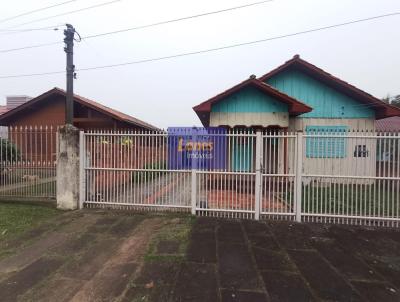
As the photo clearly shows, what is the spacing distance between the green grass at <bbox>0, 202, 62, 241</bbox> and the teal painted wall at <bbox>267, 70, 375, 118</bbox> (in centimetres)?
946

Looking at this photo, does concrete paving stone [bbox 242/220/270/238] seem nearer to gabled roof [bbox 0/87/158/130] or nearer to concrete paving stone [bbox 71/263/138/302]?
concrete paving stone [bbox 71/263/138/302]

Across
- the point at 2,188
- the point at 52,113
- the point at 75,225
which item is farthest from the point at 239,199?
the point at 52,113

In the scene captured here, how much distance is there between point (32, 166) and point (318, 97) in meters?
10.6

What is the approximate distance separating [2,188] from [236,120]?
7413 millimetres

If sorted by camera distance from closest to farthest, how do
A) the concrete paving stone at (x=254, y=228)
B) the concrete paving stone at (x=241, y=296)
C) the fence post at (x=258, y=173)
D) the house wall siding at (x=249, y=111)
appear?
the concrete paving stone at (x=241, y=296)
the concrete paving stone at (x=254, y=228)
the fence post at (x=258, y=173)
the house wall siding at (x=249, y=111)

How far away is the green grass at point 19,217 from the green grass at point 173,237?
2801 millimetres

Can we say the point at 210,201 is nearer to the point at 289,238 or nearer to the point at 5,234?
the point at 289,238

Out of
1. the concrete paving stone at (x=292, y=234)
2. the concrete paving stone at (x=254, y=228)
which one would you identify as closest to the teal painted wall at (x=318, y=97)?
the concrete paving stone at (x=292, y=234)

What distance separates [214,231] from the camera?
532 cm

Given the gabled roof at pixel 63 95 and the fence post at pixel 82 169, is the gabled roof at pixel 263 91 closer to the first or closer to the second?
the fence post at pixel 82 169

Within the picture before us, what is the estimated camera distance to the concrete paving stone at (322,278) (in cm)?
317

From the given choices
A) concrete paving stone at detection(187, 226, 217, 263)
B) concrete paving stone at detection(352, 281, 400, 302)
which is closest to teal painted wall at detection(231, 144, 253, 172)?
concrete paving stone at detection(187, 226, 217, 263)

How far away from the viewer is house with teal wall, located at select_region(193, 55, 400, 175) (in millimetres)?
9344

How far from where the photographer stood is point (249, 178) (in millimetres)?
6238
